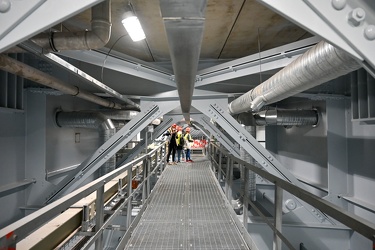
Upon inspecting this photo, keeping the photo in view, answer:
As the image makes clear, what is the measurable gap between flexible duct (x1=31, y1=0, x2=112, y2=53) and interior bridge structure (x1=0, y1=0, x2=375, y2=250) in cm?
1

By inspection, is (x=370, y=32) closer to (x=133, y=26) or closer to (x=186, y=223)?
(x=133, y=26)

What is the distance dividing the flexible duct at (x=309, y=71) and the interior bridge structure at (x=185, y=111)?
2 cm

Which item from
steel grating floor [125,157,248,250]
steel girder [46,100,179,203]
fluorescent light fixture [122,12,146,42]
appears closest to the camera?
fluorescent light fixture [122,12,146,42]

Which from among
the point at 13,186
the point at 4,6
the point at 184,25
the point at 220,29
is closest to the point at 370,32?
the point at 184,25

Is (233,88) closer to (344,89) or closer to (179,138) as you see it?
(344,89)

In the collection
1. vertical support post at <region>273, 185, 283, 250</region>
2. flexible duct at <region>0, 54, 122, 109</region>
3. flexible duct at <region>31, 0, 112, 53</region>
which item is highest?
flexible duct at <region>31, 0, 112, 53</region>

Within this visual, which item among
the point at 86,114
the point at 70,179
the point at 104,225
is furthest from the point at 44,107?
the point at 104,225

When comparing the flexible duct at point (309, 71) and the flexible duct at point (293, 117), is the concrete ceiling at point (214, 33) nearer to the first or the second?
the flexible duct at point (309, 71)

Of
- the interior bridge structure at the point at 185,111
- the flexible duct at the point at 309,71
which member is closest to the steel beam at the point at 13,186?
the interior bridge structure at the point at 185,111

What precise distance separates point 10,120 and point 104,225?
3.76 metres

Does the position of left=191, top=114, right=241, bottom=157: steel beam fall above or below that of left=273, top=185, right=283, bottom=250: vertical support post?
above

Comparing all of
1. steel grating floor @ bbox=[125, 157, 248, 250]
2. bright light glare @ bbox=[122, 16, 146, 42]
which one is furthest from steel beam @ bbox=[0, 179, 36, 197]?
bright light glare @ bbox=[122, 16, 146, 42]

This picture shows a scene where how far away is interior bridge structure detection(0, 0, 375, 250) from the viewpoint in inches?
43.6

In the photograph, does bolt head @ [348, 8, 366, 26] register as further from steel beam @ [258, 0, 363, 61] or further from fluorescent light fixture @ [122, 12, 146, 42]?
fluorescent light fixture @ [122, 12, 146, 42]
